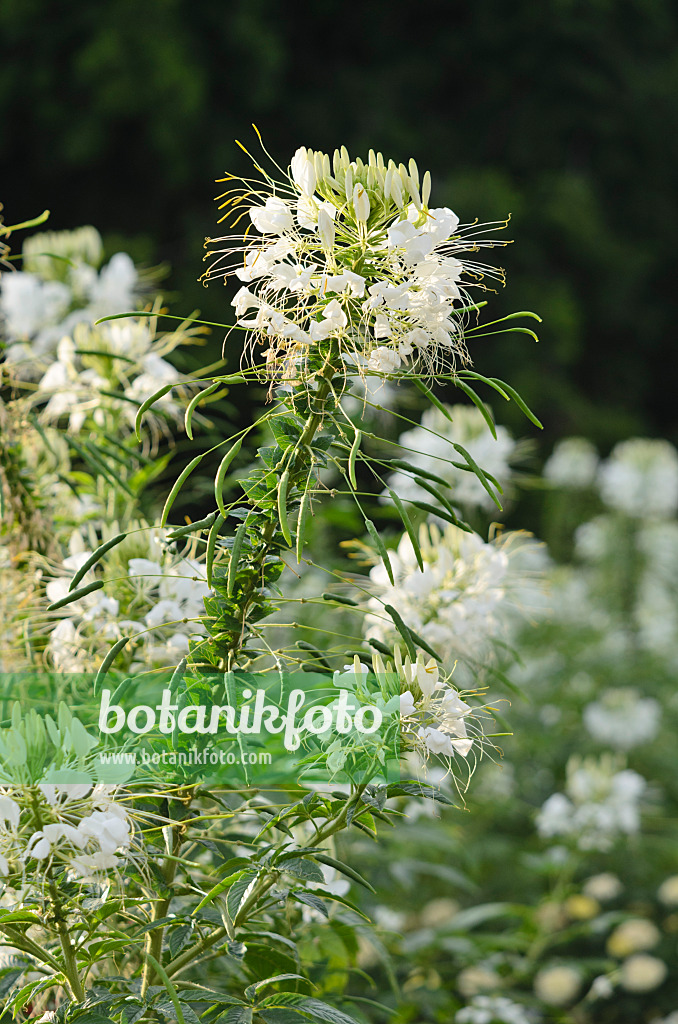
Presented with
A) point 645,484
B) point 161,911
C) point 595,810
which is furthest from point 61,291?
point 645,484

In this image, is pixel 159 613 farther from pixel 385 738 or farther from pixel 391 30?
pixel 391 30

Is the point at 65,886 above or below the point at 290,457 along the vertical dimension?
below

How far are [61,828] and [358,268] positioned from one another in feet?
1.20

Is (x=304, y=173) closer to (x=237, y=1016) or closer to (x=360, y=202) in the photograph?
(x=360, y=202)

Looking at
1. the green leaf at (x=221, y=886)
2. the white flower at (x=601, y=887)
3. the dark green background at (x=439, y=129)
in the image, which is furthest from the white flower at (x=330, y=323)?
the dark green background at (x=439, y=129)

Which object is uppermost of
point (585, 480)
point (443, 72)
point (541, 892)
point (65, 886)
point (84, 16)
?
point (443, 72)

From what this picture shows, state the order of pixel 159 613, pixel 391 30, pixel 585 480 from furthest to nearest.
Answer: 1. pixel 391 30
2. pixel 585 480
3. pixel 159 613

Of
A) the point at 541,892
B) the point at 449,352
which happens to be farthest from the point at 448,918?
the point at 449,352

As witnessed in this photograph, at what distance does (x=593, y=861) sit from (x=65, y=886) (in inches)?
85.9

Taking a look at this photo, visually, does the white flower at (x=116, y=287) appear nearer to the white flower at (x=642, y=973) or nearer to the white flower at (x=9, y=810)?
the white flower at (x=9, y=810)

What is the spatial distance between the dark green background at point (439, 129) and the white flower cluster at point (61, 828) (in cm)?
469

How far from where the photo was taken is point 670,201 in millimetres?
9297

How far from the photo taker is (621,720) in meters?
2.67

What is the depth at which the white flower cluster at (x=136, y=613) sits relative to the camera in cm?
72
